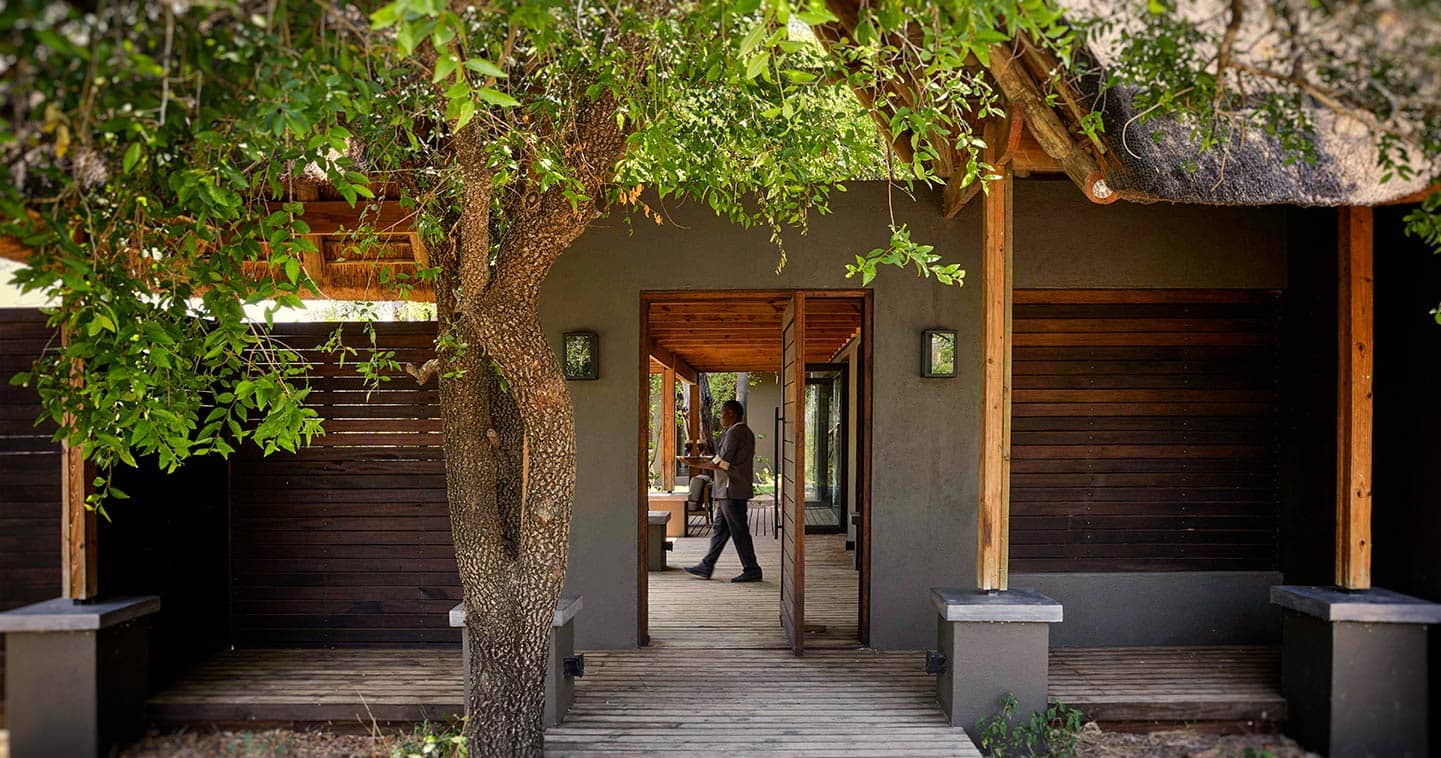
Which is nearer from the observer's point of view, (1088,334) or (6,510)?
(6,510)

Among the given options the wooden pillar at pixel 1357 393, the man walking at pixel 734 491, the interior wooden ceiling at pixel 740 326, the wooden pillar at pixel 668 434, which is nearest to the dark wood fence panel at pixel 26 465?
the interior wooden ceiling at pixel 740 326

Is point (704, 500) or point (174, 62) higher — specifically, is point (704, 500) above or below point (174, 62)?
below

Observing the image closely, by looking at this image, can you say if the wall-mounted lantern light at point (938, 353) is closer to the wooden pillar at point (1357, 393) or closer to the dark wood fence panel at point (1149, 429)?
the dark wood fence panel at point (1149, 429)

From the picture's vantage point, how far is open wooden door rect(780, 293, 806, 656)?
5.20 meters

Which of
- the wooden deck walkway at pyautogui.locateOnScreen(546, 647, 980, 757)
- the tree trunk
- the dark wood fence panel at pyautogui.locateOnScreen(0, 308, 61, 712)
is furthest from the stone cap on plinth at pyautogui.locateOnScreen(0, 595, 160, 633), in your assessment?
the wooden deck walkway at pyautogui.locateOnScreen(546, 647, 980, 757)

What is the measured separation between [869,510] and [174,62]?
4.18 m

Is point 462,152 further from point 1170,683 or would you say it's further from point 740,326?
point 740,326

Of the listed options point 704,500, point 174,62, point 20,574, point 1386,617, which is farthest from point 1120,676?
point 704,500

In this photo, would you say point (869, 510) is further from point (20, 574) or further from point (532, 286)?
point (20, 574)

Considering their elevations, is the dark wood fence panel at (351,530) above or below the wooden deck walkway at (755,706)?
above

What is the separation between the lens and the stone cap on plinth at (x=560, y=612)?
3928 millimetres

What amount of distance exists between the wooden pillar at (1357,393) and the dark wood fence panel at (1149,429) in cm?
128

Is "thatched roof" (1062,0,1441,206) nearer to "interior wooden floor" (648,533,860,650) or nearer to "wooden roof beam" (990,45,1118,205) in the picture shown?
"wooden roof beam" (990,45,1118,205)

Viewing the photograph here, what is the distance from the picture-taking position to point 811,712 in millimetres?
4312
